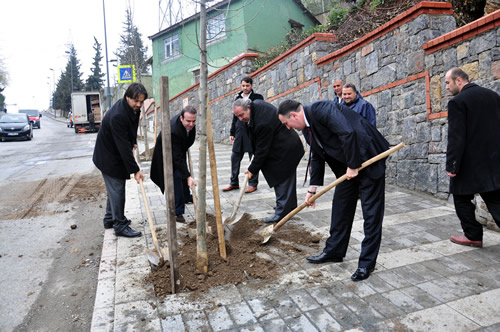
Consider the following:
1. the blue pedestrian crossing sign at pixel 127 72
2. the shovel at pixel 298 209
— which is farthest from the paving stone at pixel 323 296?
the blue pedestrian crossing sign at pixel 127 72

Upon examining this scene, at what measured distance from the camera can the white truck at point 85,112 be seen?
86.6 feet

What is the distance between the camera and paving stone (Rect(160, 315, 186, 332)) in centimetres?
253

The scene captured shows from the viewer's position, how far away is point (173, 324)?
102 inches

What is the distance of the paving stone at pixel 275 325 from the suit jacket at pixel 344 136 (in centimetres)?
137

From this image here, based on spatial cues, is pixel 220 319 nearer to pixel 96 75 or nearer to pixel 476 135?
pixel 476 135

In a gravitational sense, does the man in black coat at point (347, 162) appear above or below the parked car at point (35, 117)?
below

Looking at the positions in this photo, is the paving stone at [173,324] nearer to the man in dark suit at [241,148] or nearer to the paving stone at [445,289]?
the paving stone at [445,289]

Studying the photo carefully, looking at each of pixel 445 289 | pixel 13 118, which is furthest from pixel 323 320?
pixel 13 118

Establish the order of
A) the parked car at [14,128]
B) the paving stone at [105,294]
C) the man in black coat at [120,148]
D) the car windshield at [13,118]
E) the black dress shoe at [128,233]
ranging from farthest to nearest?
the car windshield at [13,118] → the parked car at [14,128] → the black dress shoe at [128,233] → the man in black coat at [120,148] → the paving stone at [105,294]

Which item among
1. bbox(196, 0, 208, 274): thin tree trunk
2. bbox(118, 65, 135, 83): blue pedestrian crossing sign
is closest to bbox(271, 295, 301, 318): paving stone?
bbox(196, 0, 208, 274): thin tree trunk

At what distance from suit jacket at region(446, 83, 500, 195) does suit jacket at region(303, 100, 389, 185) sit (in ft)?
2.67

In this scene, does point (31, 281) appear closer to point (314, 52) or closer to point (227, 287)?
point (227, 287)

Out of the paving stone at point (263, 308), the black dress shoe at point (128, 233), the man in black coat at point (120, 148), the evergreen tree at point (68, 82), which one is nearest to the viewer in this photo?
the paving stone at point (263, 308)

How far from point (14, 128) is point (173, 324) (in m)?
21.1
